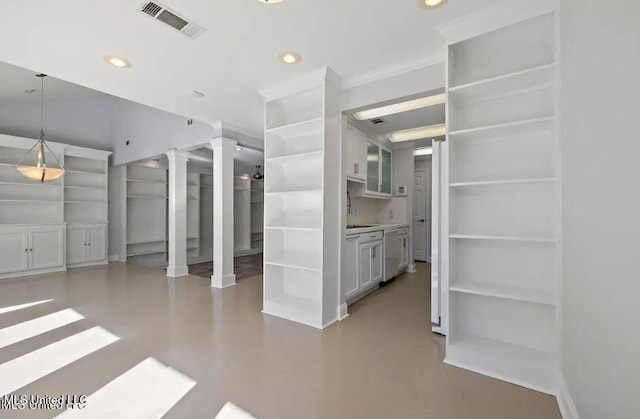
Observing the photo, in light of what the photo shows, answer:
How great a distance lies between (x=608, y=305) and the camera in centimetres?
112

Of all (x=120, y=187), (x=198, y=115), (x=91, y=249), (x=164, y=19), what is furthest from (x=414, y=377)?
(x=120, y=187)

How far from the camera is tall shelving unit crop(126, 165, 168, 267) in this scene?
704cm

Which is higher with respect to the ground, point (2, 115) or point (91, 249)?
point (2, 115)

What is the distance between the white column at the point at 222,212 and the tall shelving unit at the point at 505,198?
10.9ft

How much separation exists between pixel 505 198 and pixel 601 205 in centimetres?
91

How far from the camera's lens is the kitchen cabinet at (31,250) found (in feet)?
15.9

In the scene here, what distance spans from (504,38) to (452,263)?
1712 millimetres

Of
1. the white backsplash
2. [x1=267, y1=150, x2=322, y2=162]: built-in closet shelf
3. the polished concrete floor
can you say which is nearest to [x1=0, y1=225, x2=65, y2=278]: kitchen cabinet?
the polished concrete floor

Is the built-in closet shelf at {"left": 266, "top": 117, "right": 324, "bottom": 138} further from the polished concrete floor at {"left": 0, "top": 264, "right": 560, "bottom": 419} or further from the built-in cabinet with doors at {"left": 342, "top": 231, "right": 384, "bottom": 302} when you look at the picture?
the polished concrete floor at {"left": 0, "top": 264, "right": 560, "bottom": 419}

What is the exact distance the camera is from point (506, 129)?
198cm

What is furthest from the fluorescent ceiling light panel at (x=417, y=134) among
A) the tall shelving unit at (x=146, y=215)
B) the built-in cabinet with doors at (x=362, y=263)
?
the tall shelving unit at (x=146, y=215)

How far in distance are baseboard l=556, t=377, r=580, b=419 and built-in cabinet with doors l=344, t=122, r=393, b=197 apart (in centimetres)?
258

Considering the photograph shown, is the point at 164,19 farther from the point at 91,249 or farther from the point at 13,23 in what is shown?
the point at 91,249

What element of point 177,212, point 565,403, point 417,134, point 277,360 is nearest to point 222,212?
point 177,212
